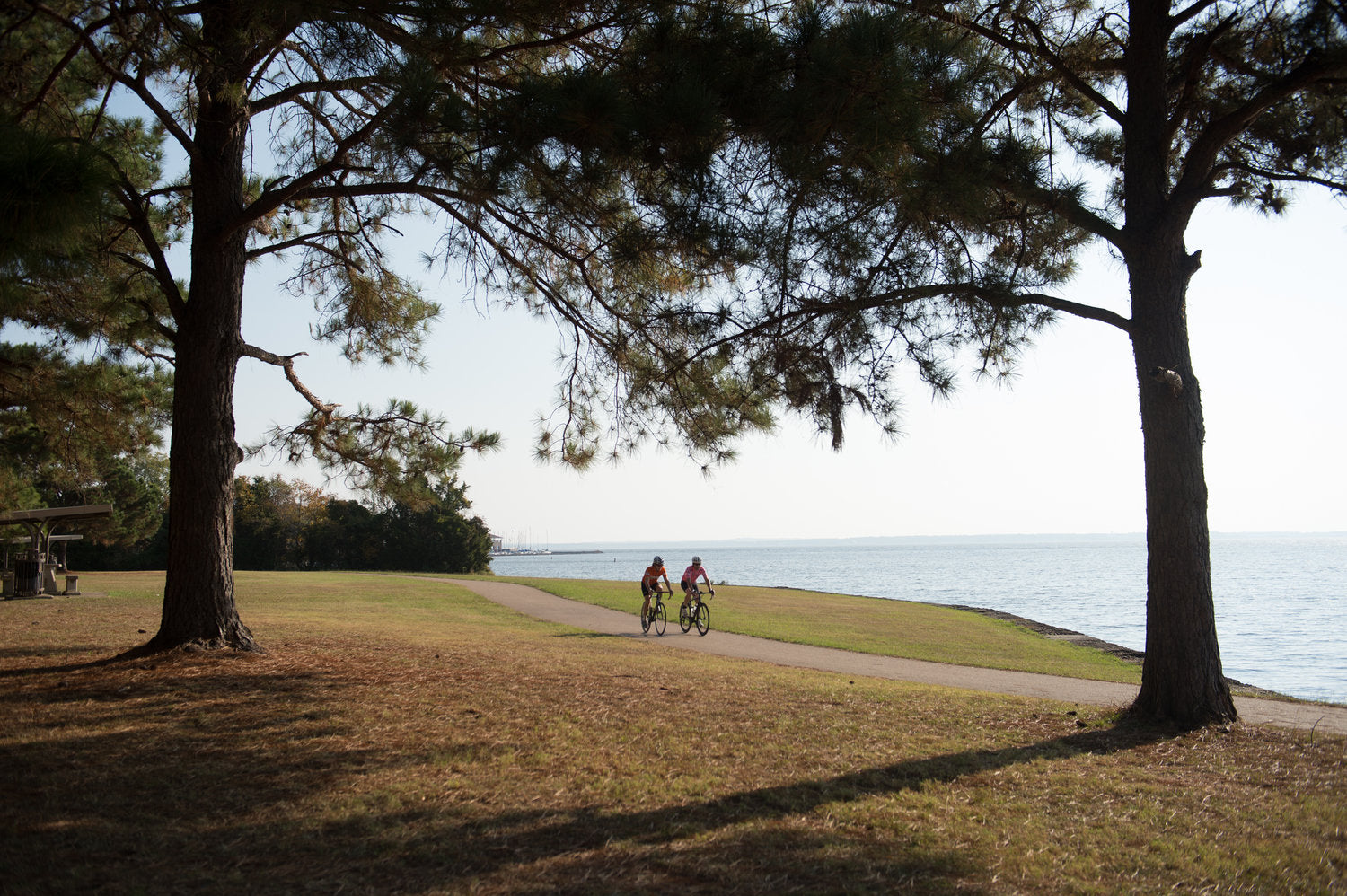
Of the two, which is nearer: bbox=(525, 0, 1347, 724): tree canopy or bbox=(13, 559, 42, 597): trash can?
bbox=(525, 0, 1347, 724): tree canopy

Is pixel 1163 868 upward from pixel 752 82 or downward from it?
downward

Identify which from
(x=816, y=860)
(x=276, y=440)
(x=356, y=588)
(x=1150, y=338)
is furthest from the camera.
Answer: (x=356, y=588)

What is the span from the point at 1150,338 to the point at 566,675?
263 inches

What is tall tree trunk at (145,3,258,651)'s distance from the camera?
29.3ft

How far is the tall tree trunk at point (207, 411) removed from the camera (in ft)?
29.3

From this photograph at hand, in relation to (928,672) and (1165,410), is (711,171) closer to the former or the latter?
(1165,410)

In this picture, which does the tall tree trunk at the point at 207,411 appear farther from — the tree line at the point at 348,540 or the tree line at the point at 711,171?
the tree line at the point at 348,540

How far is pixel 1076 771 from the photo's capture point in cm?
600

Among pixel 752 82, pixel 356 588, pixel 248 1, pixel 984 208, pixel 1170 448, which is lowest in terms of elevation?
pixel 356 588

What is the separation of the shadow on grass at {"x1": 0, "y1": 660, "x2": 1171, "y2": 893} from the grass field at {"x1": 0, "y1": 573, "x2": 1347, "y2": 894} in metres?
0.02

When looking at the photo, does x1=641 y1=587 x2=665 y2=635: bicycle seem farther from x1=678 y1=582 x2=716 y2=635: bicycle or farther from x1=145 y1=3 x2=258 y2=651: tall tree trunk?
x1=145 y1=3 x2=258 y2=651: tall tree trunk

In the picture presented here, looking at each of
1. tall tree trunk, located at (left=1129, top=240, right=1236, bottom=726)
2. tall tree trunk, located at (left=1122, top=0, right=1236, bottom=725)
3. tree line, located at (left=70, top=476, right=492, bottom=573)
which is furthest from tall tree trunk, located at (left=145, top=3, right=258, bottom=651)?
tree line, located at (left=70, top=476, right=492, bottom=573)

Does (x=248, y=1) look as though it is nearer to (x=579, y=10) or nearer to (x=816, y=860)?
(x=579, y=10)

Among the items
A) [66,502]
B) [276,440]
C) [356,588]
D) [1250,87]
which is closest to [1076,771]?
[1250,87]
